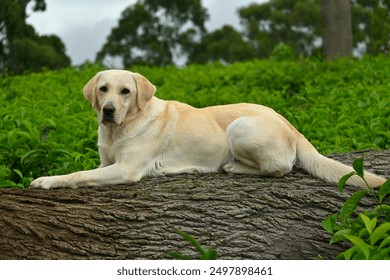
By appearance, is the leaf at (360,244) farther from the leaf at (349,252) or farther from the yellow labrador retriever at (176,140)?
the yellow labrador retriever at (176,140)

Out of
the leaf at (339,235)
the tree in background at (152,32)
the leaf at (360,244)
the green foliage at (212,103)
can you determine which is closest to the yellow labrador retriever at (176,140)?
the leaf at (339,235)

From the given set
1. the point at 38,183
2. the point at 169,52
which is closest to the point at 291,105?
the point at 38,183

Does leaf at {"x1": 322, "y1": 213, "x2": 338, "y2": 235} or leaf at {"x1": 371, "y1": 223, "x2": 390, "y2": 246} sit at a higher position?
leaf at {"x1": 371, "y1": 223, "x2": 390, "y2": 246}

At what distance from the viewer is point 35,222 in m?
4.62

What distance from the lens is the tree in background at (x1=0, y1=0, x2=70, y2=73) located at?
11626 millimetres

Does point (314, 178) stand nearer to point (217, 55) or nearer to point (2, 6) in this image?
point (2, 6)

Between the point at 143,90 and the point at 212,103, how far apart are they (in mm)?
4960

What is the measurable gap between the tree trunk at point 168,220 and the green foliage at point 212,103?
157 centimetres

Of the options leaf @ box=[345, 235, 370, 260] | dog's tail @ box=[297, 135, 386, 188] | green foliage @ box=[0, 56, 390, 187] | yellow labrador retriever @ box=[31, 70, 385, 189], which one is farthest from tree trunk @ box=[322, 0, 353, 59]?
leaf @ box=[345, 235, 370, 260]

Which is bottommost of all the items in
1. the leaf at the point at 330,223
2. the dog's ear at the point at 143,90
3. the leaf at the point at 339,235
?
the leaf at the point at 339,235

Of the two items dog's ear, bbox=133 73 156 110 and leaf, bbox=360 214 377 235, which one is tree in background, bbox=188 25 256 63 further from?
leaf, bbox=360 214 377 235

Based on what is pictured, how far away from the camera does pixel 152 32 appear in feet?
83.8

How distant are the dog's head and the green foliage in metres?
1.33

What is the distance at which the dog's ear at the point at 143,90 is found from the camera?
5.36 m
